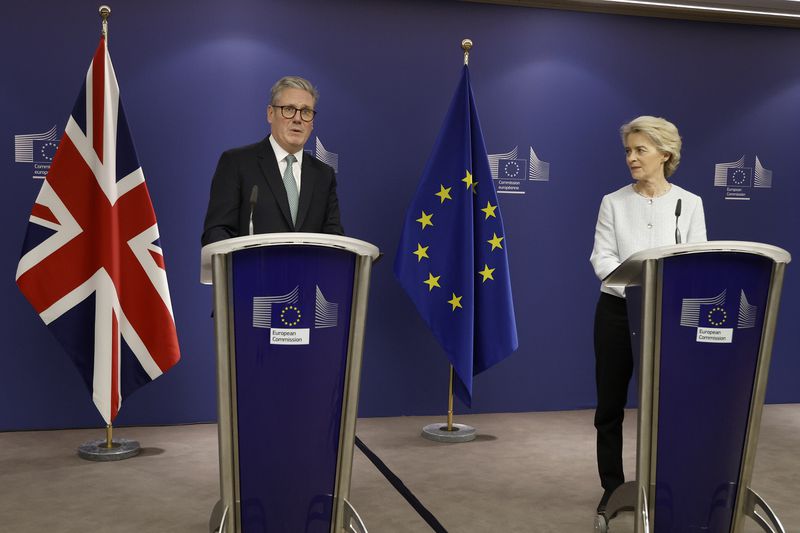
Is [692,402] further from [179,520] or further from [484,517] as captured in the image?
[179,520]

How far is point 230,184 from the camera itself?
3.22 m

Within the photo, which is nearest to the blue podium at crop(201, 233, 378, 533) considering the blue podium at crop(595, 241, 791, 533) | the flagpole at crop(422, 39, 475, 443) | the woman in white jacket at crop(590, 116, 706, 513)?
the blue podium at crop(595, 241, 791, 533)

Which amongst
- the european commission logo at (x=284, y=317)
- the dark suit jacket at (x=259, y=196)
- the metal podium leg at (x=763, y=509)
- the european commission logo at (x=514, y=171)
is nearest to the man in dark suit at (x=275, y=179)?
the dark suit jacket at (x=259, y=196)

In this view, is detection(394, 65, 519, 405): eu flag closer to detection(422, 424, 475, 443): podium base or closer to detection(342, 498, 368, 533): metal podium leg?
detection(422, 424, 475, 443): podium base

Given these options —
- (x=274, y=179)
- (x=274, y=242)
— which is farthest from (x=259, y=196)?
(x=274, y=242)

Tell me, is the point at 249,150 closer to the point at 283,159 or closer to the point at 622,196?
the point at 283,159

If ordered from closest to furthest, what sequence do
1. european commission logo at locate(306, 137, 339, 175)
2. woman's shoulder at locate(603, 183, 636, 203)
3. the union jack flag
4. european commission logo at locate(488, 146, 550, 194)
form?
woman's shoulder at locate(603, 183, 636, 203) < the union jack flag < european commission logo at locate(306, 137, 339, 175) < european commission logo at locate(488, 146, 550, 194)

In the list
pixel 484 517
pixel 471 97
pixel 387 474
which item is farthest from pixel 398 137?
pixel 484 517

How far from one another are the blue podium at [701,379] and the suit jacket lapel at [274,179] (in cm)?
142

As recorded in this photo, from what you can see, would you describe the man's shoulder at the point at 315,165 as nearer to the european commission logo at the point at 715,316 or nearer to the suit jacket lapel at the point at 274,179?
the suit jacket lapel at the point at 274,179

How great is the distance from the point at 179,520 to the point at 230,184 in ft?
4.49

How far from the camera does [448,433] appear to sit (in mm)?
4887

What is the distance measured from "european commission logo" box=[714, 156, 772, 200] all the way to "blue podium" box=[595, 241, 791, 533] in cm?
370

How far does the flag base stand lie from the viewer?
421 centimetres
